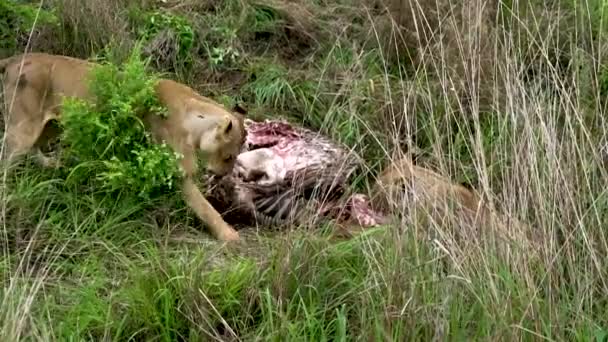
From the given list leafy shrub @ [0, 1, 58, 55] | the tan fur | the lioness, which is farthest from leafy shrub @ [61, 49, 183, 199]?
the tan fur

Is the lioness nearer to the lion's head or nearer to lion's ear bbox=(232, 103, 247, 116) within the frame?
the lion's head

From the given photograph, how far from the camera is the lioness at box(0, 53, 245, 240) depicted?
5.07 meters

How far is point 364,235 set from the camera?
423 cm

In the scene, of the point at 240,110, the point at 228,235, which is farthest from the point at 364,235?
the point at 240,110

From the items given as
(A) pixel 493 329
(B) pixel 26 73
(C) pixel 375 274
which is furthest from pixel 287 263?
(B) pixel 26 73

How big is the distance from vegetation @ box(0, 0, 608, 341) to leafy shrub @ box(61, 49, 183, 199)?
0.01 meters

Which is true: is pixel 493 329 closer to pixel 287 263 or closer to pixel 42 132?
pixel 287 263

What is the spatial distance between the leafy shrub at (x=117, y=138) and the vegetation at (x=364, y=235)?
0.01m

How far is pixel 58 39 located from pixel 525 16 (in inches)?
107

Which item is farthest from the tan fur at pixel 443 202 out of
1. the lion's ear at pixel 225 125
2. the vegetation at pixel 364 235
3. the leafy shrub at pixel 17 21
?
the leafy shrub at pixel 17 21

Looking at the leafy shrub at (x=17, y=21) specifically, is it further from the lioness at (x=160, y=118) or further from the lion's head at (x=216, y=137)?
the lion's head at (x=216, y=137)

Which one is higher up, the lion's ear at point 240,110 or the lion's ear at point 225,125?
the lion's ear at point 225,125

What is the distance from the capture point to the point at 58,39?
20.2 ft

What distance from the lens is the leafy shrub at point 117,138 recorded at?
4.89 m
